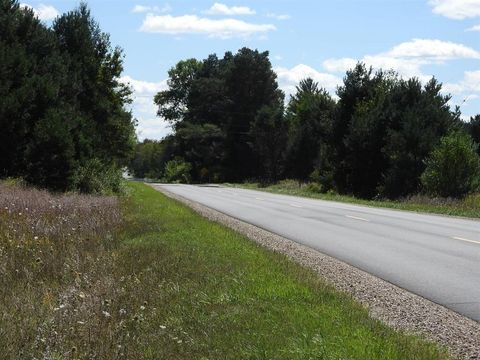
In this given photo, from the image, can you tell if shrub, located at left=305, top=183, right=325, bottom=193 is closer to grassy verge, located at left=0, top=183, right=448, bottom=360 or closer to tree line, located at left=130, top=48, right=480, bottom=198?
tree line, located at left=130, top=48, right=480, bottom=198

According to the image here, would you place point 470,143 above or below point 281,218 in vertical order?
above

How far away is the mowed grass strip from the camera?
5660 mm

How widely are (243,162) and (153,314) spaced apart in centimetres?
8791

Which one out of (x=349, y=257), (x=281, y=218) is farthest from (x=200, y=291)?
(x=281, y=218)

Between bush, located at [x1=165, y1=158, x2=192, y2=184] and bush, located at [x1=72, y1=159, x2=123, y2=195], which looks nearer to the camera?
bush, located at [x1=72, y1=159, x2=123, y2=195]

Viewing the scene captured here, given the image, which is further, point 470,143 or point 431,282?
point 470,143

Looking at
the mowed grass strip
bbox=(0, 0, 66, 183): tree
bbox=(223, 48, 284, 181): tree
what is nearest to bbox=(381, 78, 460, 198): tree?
bbox=(0, 0, 66, 183): tree

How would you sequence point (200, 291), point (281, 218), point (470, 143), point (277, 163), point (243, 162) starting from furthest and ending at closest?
point (243, 162), point (277, 163), point (470, 143), point (281, 218), point (200, 291)

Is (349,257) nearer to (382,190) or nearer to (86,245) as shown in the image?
(86,245)

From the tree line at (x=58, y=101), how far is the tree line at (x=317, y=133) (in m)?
17.7

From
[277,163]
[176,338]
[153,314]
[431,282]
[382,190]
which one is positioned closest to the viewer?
[176,338]

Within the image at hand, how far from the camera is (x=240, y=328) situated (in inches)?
248

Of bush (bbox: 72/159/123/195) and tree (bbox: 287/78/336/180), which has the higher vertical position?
tree (bbox: 287/78/336/180)

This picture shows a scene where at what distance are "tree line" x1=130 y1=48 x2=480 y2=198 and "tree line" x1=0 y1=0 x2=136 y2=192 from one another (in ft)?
58.2
